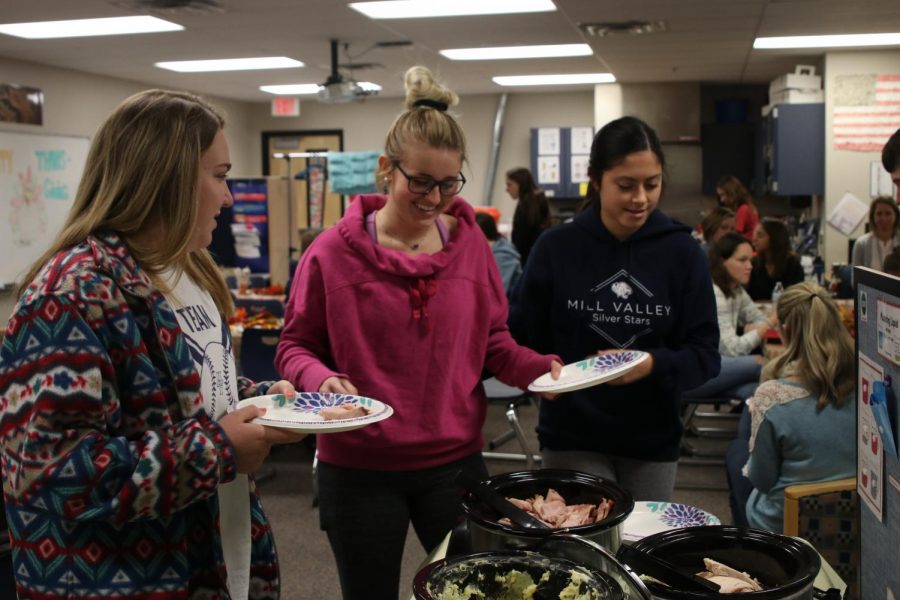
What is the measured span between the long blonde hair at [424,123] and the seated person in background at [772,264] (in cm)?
415

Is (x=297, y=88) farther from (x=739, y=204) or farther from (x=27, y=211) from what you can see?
(x=739, y=204)

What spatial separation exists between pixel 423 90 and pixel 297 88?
27.2 feet

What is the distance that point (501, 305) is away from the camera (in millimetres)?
1868

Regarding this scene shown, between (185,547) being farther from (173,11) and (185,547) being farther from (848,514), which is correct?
(173,11)

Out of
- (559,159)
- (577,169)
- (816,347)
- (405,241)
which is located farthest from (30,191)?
(816,347)

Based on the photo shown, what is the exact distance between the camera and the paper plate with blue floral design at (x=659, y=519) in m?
1.41

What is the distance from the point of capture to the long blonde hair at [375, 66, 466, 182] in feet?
5.63

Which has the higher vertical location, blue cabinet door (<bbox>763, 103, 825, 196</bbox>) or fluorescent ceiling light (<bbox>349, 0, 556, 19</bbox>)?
fluorescent ceiling light (<bbox>349, 0, 556, 19</bbox>)

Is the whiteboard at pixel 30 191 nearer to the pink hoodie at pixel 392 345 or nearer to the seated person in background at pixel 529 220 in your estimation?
the seated person in background at pixel 529 220

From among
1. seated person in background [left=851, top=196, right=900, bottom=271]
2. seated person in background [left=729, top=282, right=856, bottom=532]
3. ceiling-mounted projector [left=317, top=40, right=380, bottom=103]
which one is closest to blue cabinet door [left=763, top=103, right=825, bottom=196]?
seated person in background [left=851, top=196, right=900, bottom=271]

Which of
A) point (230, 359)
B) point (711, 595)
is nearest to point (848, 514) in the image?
point (711, 595)

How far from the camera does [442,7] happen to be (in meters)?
5.46

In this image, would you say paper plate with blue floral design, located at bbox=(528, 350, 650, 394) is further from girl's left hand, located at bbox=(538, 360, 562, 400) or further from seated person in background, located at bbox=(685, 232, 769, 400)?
seated person in background, located at bbox=(685, 232, 769, 400)

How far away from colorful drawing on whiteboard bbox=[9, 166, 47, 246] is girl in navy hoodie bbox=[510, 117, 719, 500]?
21.5ft
